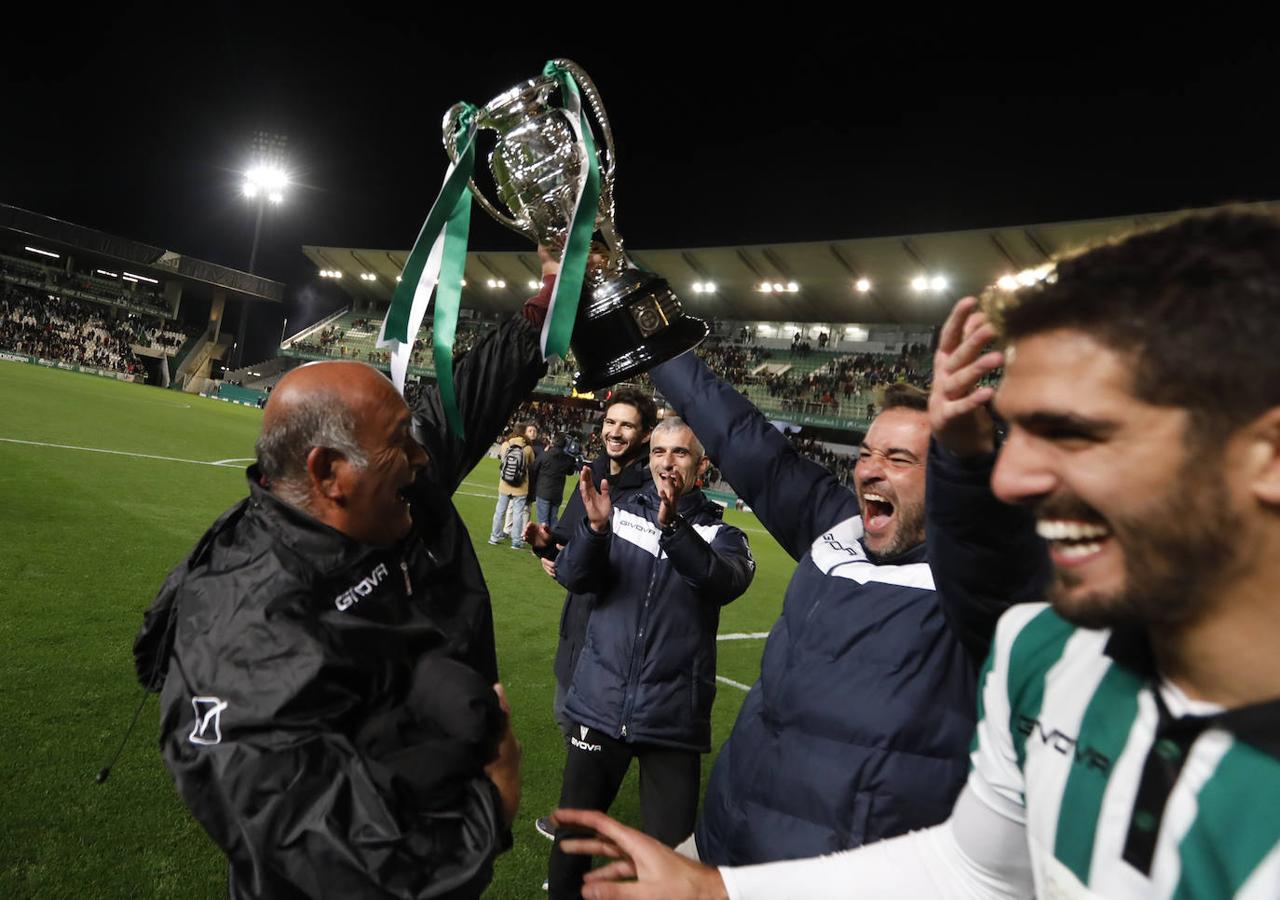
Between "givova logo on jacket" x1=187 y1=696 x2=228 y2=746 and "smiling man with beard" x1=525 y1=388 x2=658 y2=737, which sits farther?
"smiling man with beard" x1=525 y1=388 x2=658 y2=737

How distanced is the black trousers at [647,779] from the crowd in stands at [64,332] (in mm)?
52485

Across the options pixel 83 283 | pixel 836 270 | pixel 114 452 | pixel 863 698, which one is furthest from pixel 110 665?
pixel 83 283

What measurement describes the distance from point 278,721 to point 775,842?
1293 millimetres

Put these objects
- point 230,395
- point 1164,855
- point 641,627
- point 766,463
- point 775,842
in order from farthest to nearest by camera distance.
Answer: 1. point 230,395
2. point 641,627
3. point 766,463
4. point 775,842
5. point 1164,855

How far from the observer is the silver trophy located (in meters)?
2.15

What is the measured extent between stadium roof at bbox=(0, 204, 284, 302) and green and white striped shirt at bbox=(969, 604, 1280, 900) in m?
58.1

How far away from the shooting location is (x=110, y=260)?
49.5 meters

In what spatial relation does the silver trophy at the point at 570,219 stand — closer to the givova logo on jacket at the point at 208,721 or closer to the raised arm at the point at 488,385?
the raised arm at the point at 488,385

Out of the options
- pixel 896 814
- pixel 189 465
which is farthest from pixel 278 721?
pixel 189 465

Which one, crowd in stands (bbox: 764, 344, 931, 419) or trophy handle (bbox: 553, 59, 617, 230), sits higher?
crowd in stands (bbox: 764, 344, 931, 419)

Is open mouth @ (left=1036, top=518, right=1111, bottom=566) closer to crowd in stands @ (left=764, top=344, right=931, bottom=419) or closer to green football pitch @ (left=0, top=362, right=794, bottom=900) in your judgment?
green football pitch @ (left=0, top=362, right=794, bottom=900)

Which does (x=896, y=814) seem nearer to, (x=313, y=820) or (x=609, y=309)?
(x=313, y=820)

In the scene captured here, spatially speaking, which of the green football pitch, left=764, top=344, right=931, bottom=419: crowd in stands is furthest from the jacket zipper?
left=764, top=344, right=931, bottom=419: crowd in stands

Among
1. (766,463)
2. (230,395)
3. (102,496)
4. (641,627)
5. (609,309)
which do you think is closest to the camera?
(609,309)
